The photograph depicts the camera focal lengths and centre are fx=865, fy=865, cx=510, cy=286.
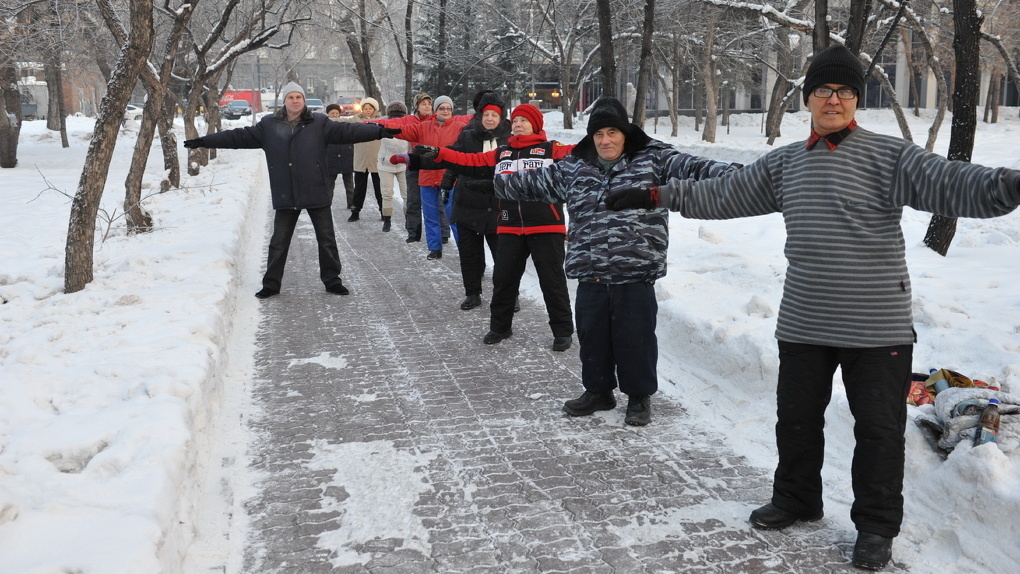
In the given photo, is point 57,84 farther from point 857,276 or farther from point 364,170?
point 857,276

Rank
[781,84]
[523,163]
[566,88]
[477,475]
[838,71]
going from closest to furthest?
[838,71], [477,475], [523,163], [781,84], [566,88]

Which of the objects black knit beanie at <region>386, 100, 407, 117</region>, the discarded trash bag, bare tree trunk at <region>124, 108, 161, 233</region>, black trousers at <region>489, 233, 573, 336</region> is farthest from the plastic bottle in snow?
black knit beanie at <region>386, 100, 407, 117</region>

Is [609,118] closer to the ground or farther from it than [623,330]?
farther from it

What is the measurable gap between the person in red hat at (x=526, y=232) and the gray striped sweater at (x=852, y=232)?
286cm

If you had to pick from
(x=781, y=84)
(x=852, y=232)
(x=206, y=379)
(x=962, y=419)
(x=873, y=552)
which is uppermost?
(x=781, y=84)

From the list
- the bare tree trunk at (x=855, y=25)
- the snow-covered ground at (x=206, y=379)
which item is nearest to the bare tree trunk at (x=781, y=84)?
the bare tree trunk at (x=855, y=25)

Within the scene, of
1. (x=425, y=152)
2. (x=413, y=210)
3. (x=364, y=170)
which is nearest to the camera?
(x=425, y=152)

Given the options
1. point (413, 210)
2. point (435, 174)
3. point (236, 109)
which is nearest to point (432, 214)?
point (435, 174)

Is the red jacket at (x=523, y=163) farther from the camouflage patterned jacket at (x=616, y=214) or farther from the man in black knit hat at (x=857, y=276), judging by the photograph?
the man in black knit hat at (x=857, y=276)

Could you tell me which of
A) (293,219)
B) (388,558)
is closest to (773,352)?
(388,558)

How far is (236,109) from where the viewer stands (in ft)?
203

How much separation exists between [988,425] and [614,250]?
6.59 feet

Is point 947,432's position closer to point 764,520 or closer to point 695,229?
point 764,520

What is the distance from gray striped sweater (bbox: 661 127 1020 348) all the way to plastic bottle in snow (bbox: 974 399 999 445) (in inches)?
31.8
